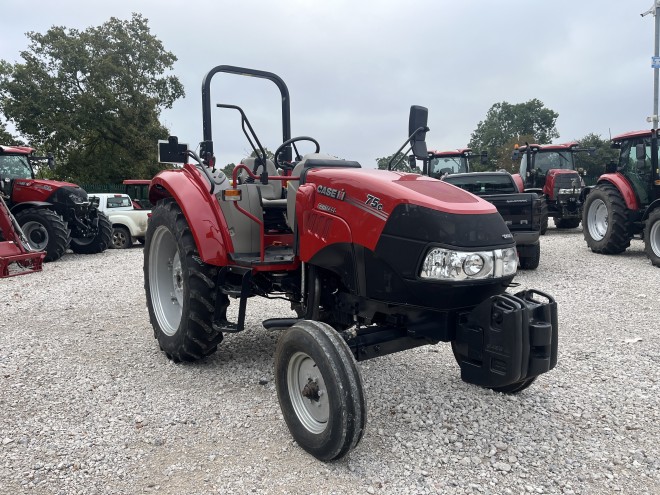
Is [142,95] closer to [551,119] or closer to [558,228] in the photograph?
[558,228]

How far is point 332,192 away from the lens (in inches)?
117

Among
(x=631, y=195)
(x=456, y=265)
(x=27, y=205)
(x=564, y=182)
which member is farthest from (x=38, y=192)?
(x=564, y=182)

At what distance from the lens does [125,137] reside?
24.1 m

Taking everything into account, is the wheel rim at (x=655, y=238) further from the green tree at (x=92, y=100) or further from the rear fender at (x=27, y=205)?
the green tree at (x=92, y=100)

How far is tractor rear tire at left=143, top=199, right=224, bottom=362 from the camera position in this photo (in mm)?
3795

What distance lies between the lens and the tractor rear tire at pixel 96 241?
11.5 m

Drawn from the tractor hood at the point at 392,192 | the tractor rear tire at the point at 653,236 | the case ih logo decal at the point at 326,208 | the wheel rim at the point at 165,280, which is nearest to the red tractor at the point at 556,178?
the tractor rear tire at the point at 653,236

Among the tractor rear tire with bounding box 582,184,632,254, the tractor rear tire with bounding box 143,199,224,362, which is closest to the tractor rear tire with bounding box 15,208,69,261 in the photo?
the tractor rear tire with bounding box 143,199,224,362

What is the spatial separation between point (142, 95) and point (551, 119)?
2061 inches

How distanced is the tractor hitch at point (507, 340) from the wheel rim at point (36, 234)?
971 centimetres

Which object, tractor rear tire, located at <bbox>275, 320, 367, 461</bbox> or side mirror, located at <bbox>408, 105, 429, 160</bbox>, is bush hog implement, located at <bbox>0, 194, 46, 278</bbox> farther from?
side mirror, located at <bbox>408, 105, 429, 160</bbox>

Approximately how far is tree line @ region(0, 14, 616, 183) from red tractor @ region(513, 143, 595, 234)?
1118cm

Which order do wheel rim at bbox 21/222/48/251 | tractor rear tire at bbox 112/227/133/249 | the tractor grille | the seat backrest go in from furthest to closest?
the tractor grille → tractor rear tire at bbox 112/227/133/249 → wheel rim at bbox 21/222/48/251 → the seat backrest

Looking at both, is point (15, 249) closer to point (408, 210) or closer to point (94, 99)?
point (408, 210)
